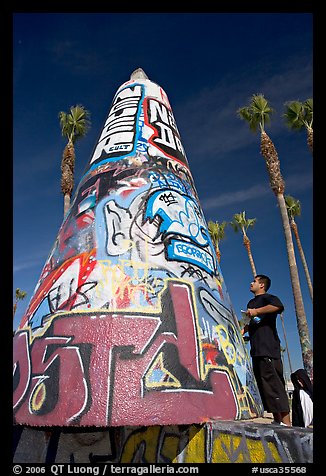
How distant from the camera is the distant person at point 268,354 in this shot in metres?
4.33

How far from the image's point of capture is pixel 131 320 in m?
4.09

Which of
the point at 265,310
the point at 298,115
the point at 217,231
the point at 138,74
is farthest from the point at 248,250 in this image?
the point at 265,310

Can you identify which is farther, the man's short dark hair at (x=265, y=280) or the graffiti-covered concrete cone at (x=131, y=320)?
the man's short dark hair at (x=265, y=280)

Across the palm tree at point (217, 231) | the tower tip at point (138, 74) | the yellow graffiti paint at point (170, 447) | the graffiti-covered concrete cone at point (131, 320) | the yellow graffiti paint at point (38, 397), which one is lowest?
the yellow graffiti paint at point (170, 447)

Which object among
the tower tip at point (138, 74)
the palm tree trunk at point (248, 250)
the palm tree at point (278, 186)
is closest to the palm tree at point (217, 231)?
the palm tree trunk at point (248, 250)

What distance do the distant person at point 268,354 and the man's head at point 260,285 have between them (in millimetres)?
188

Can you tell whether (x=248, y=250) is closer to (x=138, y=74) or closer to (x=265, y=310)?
(x=138, y=74)

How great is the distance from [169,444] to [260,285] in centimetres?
253

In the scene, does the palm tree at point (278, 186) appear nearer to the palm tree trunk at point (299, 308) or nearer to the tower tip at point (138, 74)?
the palm tree trunk at point (299, 308)

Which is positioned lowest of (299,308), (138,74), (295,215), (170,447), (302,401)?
(170,447)

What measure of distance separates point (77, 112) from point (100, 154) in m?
13.8
